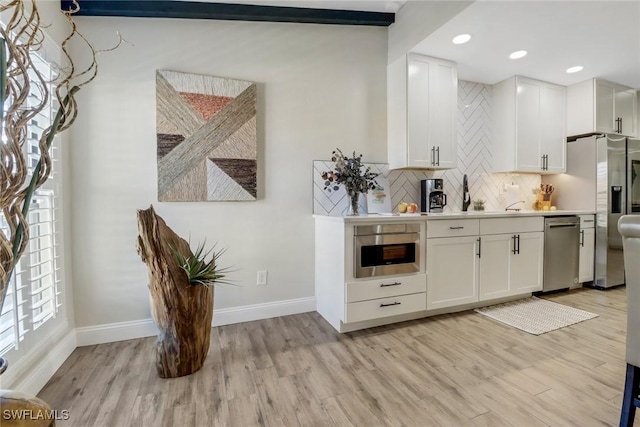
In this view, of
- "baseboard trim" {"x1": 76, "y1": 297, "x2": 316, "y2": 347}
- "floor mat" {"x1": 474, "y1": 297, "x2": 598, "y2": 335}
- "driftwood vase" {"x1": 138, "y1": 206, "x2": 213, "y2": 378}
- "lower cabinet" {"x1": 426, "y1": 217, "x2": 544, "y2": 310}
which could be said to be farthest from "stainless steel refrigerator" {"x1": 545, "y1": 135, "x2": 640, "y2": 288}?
"driftwood vase" {"x1": 138, "y1": 206, "x2": 213, "y2": 378}

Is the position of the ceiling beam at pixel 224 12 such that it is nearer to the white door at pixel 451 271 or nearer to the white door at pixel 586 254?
the white door at pixel 451 271

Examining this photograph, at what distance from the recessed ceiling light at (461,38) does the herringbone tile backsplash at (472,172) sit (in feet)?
3.09

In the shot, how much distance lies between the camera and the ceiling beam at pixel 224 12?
215 cm

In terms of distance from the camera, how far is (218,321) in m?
2.51

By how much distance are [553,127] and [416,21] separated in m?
2.30

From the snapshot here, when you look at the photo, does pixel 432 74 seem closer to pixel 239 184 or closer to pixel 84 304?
pixel 239 184

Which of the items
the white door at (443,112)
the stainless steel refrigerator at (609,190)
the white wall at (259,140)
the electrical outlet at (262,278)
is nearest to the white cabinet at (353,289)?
the white wall at (259,140)

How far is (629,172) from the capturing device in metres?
3.48

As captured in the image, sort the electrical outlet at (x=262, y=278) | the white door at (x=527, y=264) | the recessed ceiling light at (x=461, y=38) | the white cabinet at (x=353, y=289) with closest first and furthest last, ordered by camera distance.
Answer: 1. the white cabinet at (x=353, y=289)
2. the recessed ceiling light at (x=461, y=38)
3. the electrical outlet at (x=262, y=278)
4. the white door at (x=527, y=264)

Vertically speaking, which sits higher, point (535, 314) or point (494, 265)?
point (494, 265)

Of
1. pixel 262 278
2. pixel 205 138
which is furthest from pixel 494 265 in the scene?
pixel 205 138

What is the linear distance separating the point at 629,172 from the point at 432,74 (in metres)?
2.77

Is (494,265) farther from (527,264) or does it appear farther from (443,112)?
(443,112)

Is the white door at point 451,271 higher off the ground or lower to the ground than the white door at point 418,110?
lower
